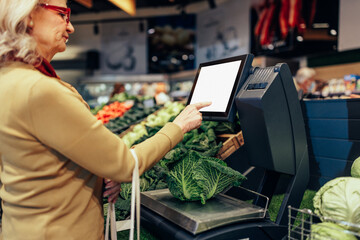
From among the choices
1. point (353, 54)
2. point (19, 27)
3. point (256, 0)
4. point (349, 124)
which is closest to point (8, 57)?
point (19, 27)

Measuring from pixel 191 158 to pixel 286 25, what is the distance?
6.01 metres

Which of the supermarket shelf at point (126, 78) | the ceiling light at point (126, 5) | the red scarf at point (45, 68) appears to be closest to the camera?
the red scarf at point (45, 68)

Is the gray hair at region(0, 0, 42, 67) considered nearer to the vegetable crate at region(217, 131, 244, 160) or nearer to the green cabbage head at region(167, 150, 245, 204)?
the green cabbage head at region(167, 150, 245, 204)

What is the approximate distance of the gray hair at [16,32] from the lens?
967mm

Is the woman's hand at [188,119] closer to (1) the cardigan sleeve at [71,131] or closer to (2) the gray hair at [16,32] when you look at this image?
(1) the cardigan sleeve at [71,131]

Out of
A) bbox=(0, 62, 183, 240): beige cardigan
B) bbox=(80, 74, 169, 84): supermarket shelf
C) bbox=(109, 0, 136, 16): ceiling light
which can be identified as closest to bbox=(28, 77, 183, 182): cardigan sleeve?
bbox=(0, 62, 183, 240): beige cardigan

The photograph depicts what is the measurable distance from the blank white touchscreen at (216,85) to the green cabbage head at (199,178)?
0.25 m

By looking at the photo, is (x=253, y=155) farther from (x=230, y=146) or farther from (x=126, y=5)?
(x=126, y=5)

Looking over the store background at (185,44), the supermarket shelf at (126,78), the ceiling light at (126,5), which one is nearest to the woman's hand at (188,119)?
the ceiling light at (126,5)

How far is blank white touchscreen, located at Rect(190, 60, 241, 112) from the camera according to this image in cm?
138

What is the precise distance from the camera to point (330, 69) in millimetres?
6449

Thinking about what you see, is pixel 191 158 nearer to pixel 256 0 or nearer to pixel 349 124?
pixel 349 124

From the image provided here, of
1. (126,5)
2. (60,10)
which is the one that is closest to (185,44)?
(126,5)

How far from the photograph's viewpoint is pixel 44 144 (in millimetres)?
989
